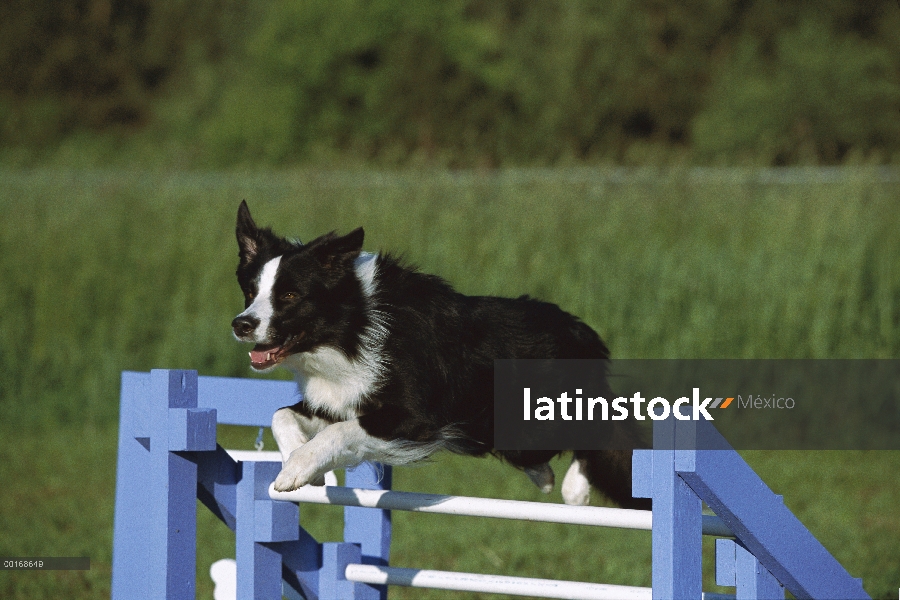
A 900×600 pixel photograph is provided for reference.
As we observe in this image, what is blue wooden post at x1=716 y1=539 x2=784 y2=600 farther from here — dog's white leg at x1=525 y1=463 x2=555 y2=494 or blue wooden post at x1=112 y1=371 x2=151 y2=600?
blue wooden post at x1=112 y1=371 x2=151 y2=600

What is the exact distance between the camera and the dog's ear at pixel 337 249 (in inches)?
132

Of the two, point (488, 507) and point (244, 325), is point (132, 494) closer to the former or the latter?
point (244, 325)

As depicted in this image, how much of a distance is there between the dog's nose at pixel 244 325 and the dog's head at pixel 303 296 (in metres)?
0.02

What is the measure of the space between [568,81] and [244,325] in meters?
21.9

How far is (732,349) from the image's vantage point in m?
8.74

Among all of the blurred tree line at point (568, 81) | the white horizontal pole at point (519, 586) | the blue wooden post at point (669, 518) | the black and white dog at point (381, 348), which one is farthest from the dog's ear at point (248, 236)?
the blurred tree line at point (568, 81)

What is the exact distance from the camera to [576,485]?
365 cm

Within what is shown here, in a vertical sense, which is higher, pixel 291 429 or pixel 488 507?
pixel 291 429

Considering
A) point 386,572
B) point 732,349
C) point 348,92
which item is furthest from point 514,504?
point 348,92

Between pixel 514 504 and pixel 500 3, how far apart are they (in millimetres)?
27364

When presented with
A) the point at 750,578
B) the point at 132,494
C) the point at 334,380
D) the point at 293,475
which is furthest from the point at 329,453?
the point at 750,578

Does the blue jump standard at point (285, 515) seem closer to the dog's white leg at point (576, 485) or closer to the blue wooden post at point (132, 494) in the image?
the blue wooden post at point (132, 494)

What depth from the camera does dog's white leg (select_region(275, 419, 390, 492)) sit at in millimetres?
2930

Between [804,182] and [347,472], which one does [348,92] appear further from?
[347,472]
